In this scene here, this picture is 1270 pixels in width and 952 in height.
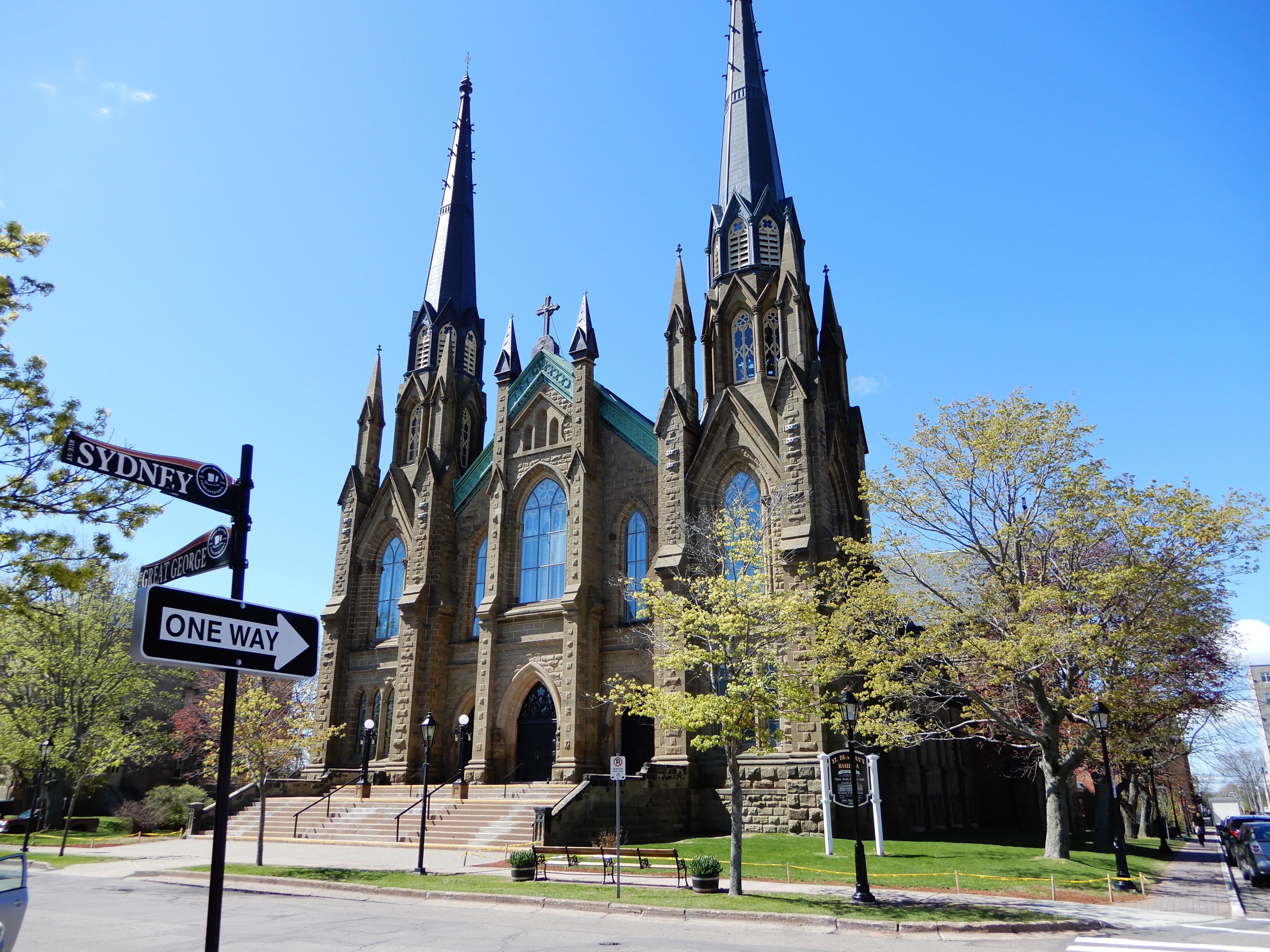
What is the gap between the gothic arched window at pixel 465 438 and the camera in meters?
39.9

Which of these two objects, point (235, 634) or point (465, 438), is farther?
point (465, 438)

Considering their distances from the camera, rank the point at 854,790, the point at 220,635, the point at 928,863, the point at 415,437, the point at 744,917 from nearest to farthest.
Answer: the point at 220,635 → the point at 744,917 → the point at 854,790 → the point at 928,863 → the point at 415,437

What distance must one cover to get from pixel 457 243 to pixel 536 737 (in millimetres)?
25547

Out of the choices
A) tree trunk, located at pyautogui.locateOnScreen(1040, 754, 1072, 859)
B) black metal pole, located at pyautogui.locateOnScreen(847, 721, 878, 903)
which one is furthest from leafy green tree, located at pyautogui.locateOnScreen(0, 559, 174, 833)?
tree trunk, located at pyautogui.locateOnScreen(1040, 754, 1072, 859)

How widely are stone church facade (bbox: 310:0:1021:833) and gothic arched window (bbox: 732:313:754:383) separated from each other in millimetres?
82

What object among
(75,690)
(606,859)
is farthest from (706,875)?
(75,690)

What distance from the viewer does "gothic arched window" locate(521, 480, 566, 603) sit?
1332 inches

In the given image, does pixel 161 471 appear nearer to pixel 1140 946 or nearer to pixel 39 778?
pixel 1140 946

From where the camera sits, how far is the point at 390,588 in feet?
126

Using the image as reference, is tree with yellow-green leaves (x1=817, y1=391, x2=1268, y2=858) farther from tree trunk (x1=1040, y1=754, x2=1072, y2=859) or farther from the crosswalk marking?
the crosswalk marking

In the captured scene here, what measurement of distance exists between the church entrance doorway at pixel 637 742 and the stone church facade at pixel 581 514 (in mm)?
69

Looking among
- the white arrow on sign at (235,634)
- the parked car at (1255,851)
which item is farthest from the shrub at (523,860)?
the parked car at (1255,851)

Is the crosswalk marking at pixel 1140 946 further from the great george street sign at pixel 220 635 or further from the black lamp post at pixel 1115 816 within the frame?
the great george street sign at pixel 220 635

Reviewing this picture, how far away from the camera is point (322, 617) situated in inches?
1554
